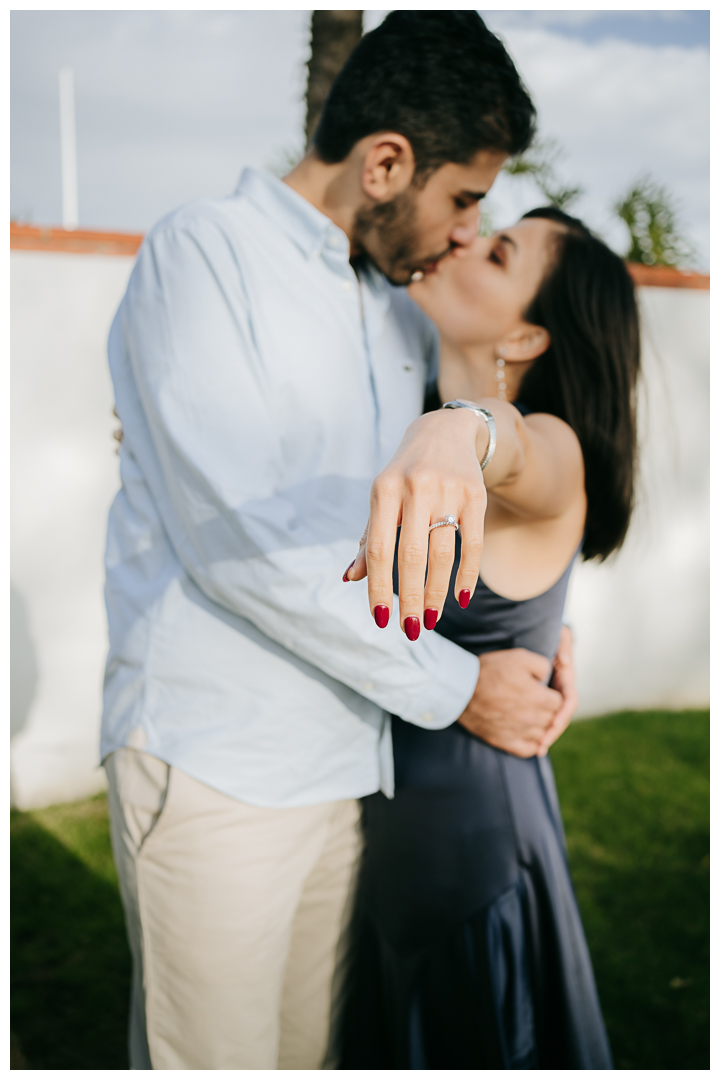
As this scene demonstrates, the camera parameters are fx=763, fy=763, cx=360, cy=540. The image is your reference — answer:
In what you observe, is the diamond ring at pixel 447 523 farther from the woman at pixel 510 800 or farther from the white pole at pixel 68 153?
the white pole at pixel 68 153

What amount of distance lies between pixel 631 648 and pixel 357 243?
13.9 ft

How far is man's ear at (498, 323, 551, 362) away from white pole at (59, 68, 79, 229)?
3.15 meters

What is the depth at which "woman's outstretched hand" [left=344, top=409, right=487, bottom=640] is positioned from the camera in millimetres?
857

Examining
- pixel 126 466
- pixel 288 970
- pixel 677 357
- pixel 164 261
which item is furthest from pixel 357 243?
pixel 677 357

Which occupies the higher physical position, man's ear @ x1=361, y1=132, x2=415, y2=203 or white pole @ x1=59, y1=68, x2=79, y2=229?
white pole @ x1=59, y1=68, x2=79, y2=229

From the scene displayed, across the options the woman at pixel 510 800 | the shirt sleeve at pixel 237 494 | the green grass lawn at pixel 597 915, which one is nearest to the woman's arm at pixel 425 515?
the shirt sleeve at pixel 237 494

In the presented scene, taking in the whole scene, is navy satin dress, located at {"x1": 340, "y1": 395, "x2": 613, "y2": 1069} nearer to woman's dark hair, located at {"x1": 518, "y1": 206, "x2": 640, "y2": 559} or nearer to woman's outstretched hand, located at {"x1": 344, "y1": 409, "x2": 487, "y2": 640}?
woman's dark hair, located at {"x1": 518, "y1": 206, "x2": 640, "y2": 559}

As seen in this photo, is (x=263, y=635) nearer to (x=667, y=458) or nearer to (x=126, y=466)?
(x=126, y=466)

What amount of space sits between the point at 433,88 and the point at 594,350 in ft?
2.24

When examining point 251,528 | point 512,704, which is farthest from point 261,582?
point 512,704

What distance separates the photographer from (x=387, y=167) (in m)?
1.76

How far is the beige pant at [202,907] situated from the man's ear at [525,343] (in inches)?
44.3

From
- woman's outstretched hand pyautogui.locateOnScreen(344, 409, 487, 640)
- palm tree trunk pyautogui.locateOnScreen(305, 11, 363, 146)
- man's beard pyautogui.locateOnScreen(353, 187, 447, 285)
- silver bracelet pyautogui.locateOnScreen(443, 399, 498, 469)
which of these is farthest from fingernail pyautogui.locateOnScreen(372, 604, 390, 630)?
palm tree trunk pyautogui.locateOnScreen(305, 11, 363, 146)

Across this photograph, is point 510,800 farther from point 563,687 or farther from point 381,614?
point 381,614
